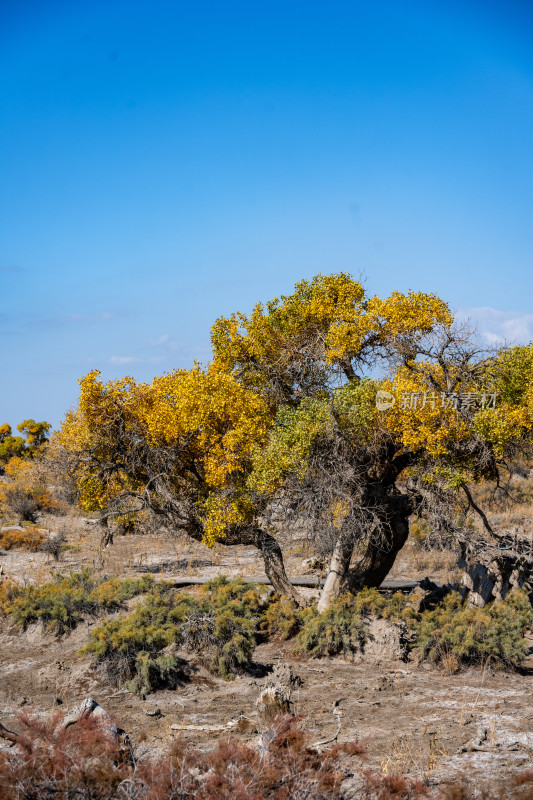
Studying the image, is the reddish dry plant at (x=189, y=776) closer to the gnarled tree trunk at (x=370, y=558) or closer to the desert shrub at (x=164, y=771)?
the desert shrub at (x=164, y=771)

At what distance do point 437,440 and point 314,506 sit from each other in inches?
109

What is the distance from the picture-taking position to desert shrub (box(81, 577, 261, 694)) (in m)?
11.6

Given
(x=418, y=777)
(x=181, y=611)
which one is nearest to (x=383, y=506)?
(x=181, y=611)

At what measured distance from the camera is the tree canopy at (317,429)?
12414mm

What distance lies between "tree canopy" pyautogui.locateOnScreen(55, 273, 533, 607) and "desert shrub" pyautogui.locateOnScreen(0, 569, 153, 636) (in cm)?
197

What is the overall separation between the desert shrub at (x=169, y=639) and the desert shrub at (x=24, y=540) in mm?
9389

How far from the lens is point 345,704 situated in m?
10.3

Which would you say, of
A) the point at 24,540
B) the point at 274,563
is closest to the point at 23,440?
the point at 24,540

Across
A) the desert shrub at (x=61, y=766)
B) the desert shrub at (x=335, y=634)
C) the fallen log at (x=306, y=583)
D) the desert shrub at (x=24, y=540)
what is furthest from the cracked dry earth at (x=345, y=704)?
the desert shrub at (x=24, y=540)

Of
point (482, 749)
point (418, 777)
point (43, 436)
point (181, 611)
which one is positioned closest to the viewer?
point (418, 777)

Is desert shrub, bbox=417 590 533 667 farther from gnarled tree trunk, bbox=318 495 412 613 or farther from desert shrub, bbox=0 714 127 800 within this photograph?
desert shrub, bbox=0 714 127 800

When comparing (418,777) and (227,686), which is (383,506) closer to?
(227,686)

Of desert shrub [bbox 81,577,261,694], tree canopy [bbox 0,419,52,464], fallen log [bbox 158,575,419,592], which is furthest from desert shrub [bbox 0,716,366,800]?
tree canopy [bbox 0,419,52,464]

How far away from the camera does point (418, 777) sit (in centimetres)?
696
